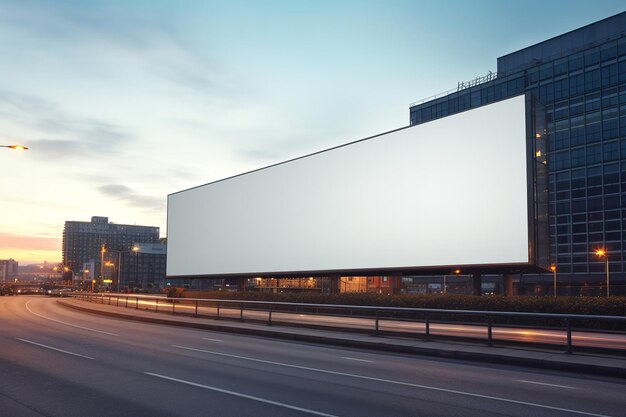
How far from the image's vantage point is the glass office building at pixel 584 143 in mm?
96188

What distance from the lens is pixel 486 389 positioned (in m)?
12.4

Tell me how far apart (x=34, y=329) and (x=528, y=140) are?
27171 mm

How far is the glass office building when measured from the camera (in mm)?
96188

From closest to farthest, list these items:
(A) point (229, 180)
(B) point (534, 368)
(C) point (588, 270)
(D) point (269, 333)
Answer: (B) point (534, 368), (D) point (269, 333), (A) point (229, 180), (C) point (588, 270)

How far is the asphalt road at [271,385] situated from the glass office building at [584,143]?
3450 inches

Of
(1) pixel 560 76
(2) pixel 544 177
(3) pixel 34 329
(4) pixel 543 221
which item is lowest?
(3) pixel 34 329

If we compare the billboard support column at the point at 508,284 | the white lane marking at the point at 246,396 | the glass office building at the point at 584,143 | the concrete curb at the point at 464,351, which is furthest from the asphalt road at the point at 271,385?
the glass office building at the point at 584,143

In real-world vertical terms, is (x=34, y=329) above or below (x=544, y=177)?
below

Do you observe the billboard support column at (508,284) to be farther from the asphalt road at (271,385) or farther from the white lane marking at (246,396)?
the white lane marking at (246,396)

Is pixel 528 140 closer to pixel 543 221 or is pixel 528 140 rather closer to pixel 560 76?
pixel 543 221

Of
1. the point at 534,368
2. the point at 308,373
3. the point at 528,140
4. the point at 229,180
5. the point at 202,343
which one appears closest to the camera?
the point at 308,373

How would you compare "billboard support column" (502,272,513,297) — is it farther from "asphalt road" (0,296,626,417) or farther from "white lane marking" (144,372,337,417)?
"white lane marking" (144,372,337,417)

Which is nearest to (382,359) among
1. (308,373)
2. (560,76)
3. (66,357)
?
(308,373)

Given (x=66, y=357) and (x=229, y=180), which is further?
(x=229, y=180)
